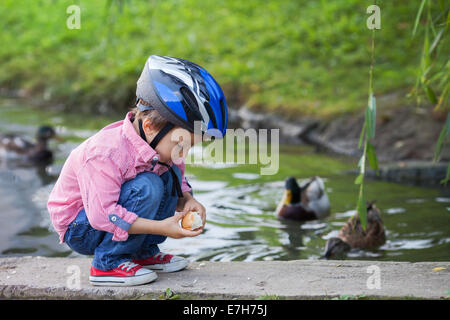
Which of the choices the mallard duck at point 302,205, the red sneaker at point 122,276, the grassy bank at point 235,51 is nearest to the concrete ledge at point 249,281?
the red sneaker at point 122,276

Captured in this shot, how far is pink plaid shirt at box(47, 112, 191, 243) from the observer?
2836 mm

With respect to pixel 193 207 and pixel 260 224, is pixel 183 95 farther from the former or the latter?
pixel 260 224

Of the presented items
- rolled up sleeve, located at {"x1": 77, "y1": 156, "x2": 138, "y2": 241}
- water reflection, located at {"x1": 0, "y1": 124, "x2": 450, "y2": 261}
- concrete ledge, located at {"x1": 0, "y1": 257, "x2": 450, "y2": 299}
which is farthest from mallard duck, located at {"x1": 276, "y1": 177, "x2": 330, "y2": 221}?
rolled up sleeve, located at {"x1": 77, "y1": 156, "x2": 138, "y2": 241}

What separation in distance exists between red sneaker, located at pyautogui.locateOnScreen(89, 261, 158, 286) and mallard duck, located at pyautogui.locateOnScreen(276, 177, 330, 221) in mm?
2761

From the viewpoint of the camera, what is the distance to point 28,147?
28.7ft

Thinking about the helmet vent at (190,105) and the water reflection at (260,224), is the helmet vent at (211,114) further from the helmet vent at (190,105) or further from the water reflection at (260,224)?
the water reflection at (260,224)

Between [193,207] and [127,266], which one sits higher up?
[193,207]

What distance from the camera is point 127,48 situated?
13047 mm

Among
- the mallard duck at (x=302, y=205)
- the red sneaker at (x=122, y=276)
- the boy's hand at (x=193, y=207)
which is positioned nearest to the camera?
the red sneaker at (x=122, y=276)

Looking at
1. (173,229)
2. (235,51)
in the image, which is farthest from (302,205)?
(235,51)

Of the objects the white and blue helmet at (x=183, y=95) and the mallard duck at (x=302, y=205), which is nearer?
the white and blue helmet at (x=183, y=95)

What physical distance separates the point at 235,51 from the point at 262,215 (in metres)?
6.37

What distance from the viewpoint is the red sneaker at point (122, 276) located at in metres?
3.05

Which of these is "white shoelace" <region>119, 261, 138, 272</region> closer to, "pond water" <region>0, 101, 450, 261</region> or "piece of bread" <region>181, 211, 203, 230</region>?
"piece of bread" <region>181, 211, 203, 230</region>
